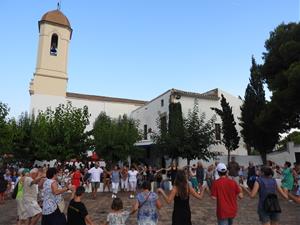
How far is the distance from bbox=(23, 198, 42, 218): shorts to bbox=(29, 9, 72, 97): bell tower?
39.4 m

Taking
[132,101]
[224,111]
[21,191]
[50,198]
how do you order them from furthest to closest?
[132,101] → [224,111] → [21,191] → [50,198]

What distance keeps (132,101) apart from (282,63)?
36.3m

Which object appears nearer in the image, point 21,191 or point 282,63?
point 21,191

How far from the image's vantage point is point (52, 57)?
149 feet

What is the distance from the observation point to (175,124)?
26.0 metres

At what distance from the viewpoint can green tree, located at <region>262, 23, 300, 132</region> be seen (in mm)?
20766

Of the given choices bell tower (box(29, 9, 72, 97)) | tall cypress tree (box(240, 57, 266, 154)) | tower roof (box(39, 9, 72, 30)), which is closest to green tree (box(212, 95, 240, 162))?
tall cypress tree (box(240, 57, 266, 154))

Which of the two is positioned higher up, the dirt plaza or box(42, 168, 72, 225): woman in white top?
box(42, 168, 72, 225): woman in white top

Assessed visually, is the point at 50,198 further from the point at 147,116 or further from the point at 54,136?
the point at 147,116

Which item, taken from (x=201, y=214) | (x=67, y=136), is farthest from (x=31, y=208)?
(x=67, y=136)

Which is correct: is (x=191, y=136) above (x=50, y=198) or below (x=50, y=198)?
above

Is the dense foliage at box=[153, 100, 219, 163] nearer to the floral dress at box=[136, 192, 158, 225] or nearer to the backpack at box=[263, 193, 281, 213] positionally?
the backpack at box=[263, 193, 281, 213]

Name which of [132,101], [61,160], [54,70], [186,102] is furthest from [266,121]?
[132,101]

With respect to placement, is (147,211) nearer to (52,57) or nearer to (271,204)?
(271,204)
